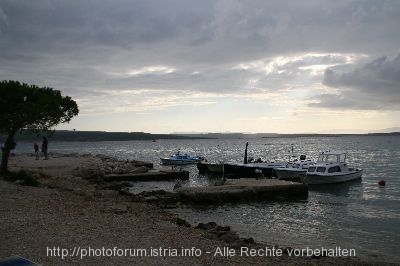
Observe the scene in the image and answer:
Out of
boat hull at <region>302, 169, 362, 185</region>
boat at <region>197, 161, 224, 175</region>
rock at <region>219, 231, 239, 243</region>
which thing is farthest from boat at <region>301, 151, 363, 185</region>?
rock at <region>219, 231, 239, 243</region>

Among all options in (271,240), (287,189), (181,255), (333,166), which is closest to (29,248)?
(181,255)

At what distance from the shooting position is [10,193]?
58.2ft

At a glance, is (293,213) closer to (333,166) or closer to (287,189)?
(287,189)

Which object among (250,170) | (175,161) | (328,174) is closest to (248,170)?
(250,170)

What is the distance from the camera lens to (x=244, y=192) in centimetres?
2781

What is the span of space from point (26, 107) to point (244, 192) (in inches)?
583

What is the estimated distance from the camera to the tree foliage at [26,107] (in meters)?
23.6

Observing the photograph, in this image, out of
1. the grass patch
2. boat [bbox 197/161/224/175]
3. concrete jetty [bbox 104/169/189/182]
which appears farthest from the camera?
boat [bbox 197/161/224/175]

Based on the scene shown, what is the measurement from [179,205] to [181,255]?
13.7 metres

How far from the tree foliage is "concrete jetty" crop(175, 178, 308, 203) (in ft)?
31.2

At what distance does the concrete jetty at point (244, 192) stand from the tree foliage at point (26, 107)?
9500 millimetres

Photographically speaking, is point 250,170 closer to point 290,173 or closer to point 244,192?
point 290,173

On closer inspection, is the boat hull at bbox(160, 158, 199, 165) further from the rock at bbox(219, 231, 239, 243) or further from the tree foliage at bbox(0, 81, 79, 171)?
the rock at bbox(219, 231, 239, 243)

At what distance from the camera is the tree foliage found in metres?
23.6
